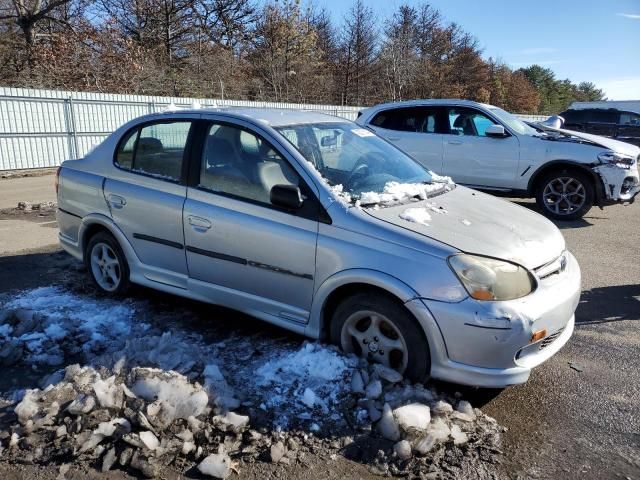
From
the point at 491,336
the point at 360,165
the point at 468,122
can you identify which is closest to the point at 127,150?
the point at 360,165

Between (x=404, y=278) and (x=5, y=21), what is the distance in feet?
83.5

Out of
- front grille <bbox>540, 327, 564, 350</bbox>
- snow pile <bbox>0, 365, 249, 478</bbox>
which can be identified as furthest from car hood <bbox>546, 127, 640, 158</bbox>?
snow pile <bbox>0, 365, 249, 478</bbox>

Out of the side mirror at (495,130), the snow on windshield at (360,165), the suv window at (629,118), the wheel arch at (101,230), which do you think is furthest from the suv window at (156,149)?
the suv window at (629,118)

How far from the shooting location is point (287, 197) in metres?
3.37

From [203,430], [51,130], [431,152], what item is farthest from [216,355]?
[51,130]

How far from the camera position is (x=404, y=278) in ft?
9.82

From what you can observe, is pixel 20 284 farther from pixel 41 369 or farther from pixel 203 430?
pixel 203 430

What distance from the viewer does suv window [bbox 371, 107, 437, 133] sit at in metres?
9.16

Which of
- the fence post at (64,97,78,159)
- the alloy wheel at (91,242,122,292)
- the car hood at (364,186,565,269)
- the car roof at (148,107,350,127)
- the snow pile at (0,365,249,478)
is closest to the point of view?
the snow pile at (0,365,249,478)

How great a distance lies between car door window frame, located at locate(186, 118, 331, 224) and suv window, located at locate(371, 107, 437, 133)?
590cm

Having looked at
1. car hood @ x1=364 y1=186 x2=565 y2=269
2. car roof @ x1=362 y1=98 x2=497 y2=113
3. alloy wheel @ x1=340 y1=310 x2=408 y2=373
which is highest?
car roof @ x1=362 y1=98 x2=497 y2=113

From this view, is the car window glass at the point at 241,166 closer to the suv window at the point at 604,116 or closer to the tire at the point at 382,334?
the tire at the point at 382,334

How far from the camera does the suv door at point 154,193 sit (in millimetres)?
4070

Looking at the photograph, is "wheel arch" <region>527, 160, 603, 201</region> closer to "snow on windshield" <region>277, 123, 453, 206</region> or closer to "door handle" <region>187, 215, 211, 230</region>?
"snow on windshield" <region>277, 123, 453, 206</region>
